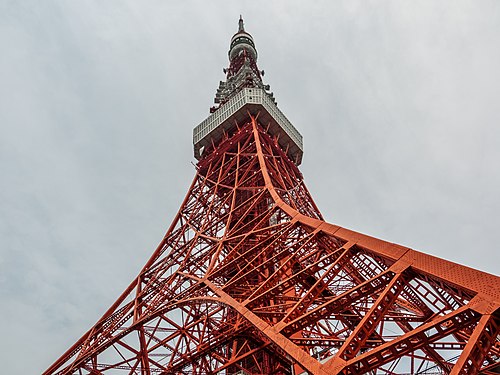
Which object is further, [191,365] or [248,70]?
[248,70]

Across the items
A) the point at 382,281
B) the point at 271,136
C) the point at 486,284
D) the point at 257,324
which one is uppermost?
the point at 271,136

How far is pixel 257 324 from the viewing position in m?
10.5

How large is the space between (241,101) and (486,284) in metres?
21.1

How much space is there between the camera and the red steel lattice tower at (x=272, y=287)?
26.6ft

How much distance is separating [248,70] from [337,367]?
27399mm

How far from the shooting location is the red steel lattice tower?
26.6ft

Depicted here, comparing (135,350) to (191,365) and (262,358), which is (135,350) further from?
(262,358)

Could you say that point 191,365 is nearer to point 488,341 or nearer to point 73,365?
point 73,365

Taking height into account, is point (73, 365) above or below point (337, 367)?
above

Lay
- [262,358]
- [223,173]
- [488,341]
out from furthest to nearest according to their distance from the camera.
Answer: [223,173], [262,358], [488,341]

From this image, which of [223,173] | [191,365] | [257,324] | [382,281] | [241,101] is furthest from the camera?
[241,101]

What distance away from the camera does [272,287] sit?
12430mm

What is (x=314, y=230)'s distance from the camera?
13.7 metres

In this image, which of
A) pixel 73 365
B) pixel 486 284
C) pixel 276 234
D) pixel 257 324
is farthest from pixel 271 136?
pixel 486 284
